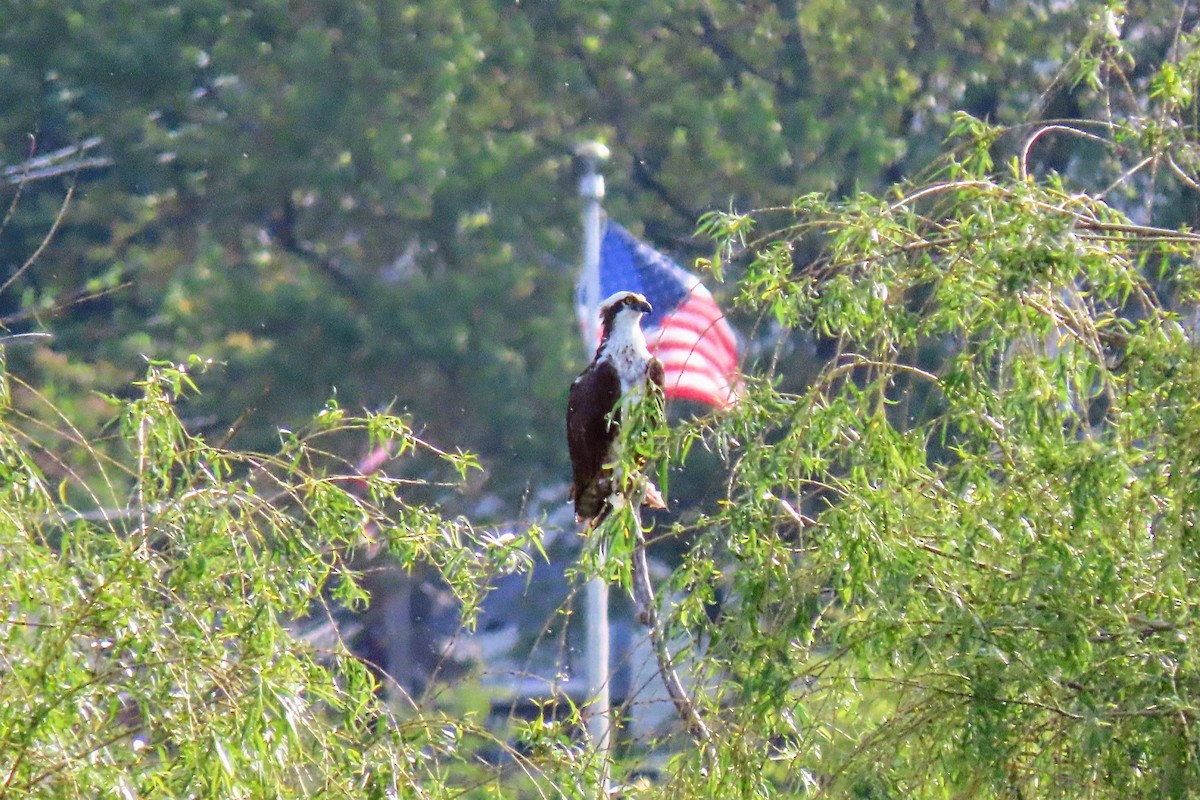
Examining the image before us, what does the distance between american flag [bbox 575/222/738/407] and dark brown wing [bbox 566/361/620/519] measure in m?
0.16

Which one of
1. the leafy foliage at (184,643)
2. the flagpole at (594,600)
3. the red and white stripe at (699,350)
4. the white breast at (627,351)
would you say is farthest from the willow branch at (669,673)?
the red and white stripe at (699,350)

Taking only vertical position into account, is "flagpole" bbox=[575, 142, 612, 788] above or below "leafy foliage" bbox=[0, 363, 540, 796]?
below

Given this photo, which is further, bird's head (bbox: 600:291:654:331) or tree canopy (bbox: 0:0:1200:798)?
bird's head (bbox: 600:291:654:331)

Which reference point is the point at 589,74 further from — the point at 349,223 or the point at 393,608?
the point at 393,608

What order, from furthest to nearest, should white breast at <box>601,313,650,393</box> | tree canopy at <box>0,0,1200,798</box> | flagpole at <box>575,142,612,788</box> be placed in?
flagpole at <box>575,142,612,788</box> → white breast at <box>601,313,650,393</box> → tree canopy at <box>0,0,1200,798</box>

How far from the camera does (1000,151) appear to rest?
26.7ft

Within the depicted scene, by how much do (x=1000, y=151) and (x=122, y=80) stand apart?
17.9 ft

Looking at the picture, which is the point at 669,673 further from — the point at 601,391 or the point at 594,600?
the point at 594,600

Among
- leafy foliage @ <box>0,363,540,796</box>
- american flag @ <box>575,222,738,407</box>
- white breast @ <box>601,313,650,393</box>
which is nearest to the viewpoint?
leafy foliage @ <box>0,363,540,796</box>

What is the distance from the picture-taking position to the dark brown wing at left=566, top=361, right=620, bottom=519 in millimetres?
3709

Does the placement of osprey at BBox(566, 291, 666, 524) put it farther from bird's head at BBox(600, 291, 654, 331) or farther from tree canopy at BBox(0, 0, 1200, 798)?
tree canopy at BBox(0, 0, 1200, 798)

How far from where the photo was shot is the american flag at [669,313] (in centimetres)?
435

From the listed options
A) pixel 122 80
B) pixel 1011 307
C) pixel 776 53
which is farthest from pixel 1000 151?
pixel 1011 307

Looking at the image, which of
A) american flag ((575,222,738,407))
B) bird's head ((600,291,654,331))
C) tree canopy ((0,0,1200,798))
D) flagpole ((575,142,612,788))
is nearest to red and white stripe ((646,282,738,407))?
american flag ((575,222,738,407))
